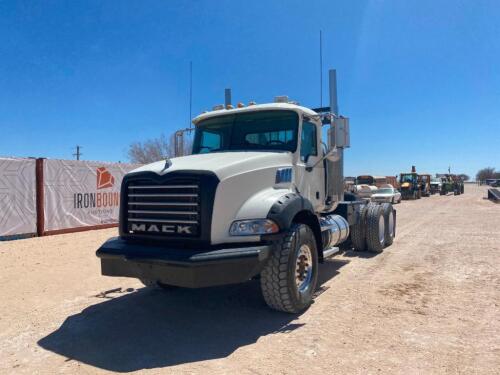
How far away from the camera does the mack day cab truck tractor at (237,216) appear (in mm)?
4090

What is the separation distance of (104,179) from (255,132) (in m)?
10.2

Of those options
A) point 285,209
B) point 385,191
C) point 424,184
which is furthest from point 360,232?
point 424,184

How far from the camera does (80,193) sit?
13.3 metres

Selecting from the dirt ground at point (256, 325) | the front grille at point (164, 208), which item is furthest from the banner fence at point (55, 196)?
the front grille at point (164, 208)

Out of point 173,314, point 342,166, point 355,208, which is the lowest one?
point 173,314

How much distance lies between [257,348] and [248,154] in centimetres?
238

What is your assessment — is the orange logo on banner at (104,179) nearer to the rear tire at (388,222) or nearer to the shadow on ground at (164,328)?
the shadow on ground at (164,328)

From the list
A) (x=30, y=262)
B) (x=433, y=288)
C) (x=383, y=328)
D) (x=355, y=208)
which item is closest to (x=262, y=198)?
(x=383, y=328)

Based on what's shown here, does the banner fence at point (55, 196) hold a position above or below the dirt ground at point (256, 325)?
above

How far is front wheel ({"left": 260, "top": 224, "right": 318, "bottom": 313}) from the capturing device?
4453 millimetres

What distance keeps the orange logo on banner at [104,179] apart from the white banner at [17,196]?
2469 millimetres

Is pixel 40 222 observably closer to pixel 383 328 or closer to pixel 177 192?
pixel 177 192

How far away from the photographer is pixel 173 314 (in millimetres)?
4926

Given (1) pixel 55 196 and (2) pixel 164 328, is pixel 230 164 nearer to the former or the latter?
(2) pixel 164 328
